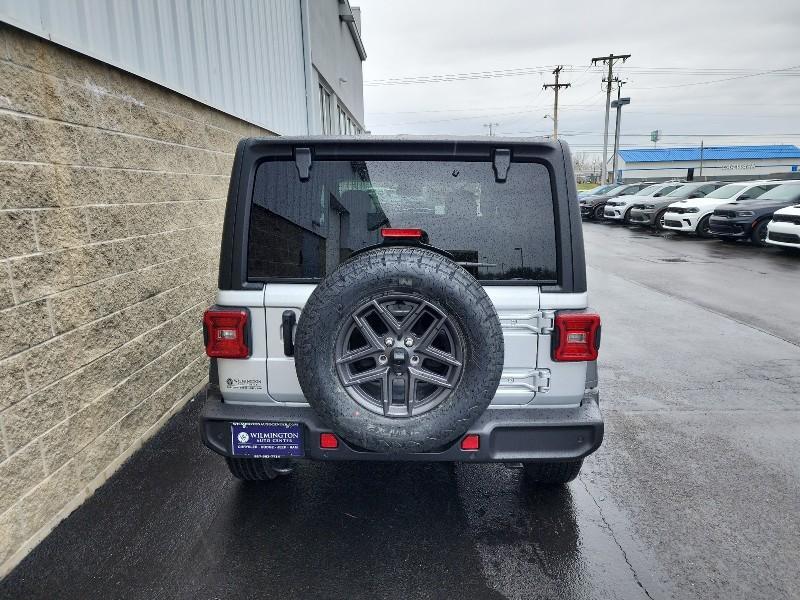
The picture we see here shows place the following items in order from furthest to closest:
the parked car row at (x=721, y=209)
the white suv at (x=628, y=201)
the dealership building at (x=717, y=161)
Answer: the dealership building at (x=717, y=161), the white suv at (x=628, y=201), the parked car row at (x=721, y=209)

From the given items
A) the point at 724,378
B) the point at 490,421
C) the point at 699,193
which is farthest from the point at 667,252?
the point at 490,421

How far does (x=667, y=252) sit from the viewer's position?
585 inches

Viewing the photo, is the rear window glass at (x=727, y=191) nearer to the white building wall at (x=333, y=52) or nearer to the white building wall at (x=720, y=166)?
the white building wall at (x=333, y=52)

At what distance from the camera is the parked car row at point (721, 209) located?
1327cm

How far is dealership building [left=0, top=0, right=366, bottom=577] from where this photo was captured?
2723 millimetres

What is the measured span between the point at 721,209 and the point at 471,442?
16257mm

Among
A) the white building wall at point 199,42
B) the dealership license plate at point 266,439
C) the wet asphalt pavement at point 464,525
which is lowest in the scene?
the wet asphalt pavement at point 464,525

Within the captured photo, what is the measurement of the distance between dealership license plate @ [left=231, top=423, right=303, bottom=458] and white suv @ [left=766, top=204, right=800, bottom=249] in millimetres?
13924

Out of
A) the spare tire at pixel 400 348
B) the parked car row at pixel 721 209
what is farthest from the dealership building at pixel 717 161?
the spare tire at pixel 400 348

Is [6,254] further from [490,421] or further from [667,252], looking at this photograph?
[667,252]

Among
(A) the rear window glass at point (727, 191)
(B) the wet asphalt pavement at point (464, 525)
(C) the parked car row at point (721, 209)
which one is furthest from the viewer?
(A) the rear window glass at point (727, 191)

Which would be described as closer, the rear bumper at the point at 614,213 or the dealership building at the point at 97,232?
the dealership building at the point at 97,232

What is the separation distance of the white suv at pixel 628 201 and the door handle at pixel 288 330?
22.5 m

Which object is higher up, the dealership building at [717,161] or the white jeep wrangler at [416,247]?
the dealership building at [717,161]
